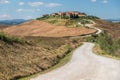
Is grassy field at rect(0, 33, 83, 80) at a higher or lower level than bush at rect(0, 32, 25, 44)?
lower

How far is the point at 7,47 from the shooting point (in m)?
37.8

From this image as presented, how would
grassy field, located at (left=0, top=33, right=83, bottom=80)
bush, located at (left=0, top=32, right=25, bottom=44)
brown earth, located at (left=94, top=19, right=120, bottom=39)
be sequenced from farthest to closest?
brown earth, located at (left=94, top=19, right=120, bottom=39) → bush, located at (left=0, top=32, right=25, bottom=44) → grassy field, located at (left=0, top=33, right=83, bottom=80)

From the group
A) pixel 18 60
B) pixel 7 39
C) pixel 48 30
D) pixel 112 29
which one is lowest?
pixel 112 29

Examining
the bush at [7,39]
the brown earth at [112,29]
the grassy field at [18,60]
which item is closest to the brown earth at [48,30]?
the brown earth at [112,29]

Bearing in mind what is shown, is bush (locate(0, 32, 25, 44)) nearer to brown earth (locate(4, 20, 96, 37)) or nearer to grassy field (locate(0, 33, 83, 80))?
grassy field (locate(0, 33, 83, 80))

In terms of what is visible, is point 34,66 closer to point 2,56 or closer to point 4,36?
point 2,56

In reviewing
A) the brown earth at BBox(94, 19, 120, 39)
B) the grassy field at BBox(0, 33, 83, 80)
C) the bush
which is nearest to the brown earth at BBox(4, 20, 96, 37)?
the brown earth at BBox(94, 19, 120, 39)

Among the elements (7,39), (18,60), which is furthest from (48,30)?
(18,60)

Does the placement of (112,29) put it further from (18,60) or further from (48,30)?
(18,60)

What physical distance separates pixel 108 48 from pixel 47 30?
6998cm

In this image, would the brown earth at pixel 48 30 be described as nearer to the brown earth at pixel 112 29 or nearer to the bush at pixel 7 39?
the brown earth at pixel 112 29

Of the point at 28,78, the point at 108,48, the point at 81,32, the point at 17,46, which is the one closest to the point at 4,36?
the point at 17,46

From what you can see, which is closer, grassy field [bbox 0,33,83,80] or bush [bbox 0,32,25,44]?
grassy field [bbox 0,33,83,80]

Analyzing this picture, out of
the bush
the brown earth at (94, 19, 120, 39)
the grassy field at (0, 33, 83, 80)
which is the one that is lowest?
the brown earth at (94, 19, 120, 39)
